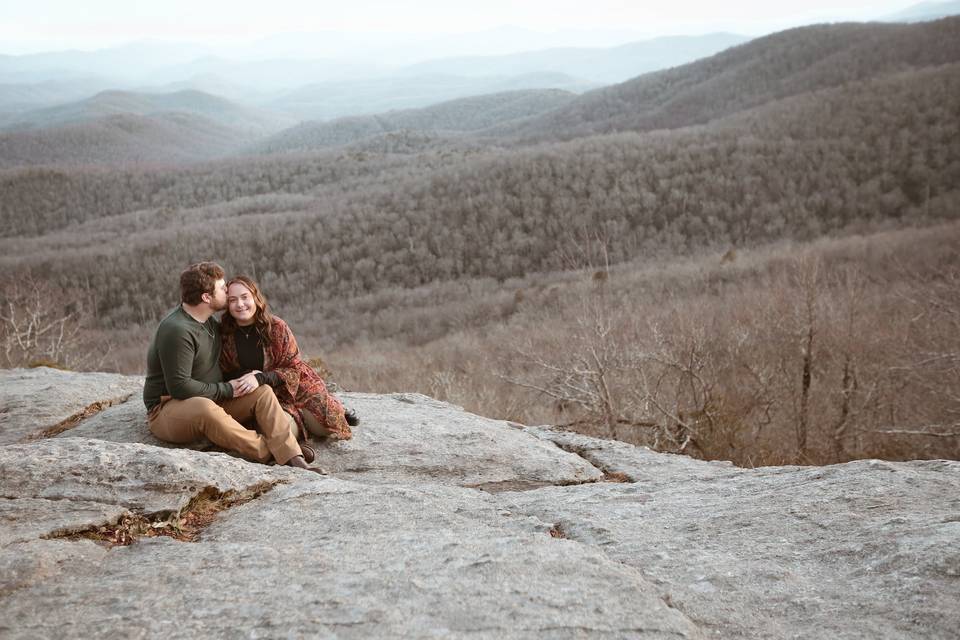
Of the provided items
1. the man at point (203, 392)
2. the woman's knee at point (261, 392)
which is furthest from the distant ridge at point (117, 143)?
the woman's knee at point (261, 392)

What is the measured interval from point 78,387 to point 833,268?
24.5m

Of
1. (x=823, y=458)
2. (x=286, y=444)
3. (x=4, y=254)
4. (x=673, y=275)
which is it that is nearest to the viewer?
(x=286, y=444)

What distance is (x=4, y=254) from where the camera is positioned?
53.8 meters

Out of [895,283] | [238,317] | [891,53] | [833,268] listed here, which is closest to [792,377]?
[895,283]

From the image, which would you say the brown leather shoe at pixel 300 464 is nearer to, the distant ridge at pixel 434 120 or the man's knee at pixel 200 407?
the man's knee at pixel 200 407

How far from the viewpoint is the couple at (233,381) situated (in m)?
5.38

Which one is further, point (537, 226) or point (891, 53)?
point (891, 53)

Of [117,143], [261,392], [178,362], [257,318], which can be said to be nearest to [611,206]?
[257,318]

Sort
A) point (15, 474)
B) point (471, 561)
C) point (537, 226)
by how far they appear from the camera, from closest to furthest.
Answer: point (471, 561)
point (15, 474)
point (537, 226)

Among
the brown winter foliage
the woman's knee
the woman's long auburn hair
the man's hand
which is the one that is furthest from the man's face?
the brown winter foliage

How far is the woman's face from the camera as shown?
5598mm

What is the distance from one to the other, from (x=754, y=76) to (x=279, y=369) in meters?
97.3

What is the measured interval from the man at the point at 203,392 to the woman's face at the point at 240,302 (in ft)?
0.18

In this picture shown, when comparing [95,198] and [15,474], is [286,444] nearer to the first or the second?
[15,474]
